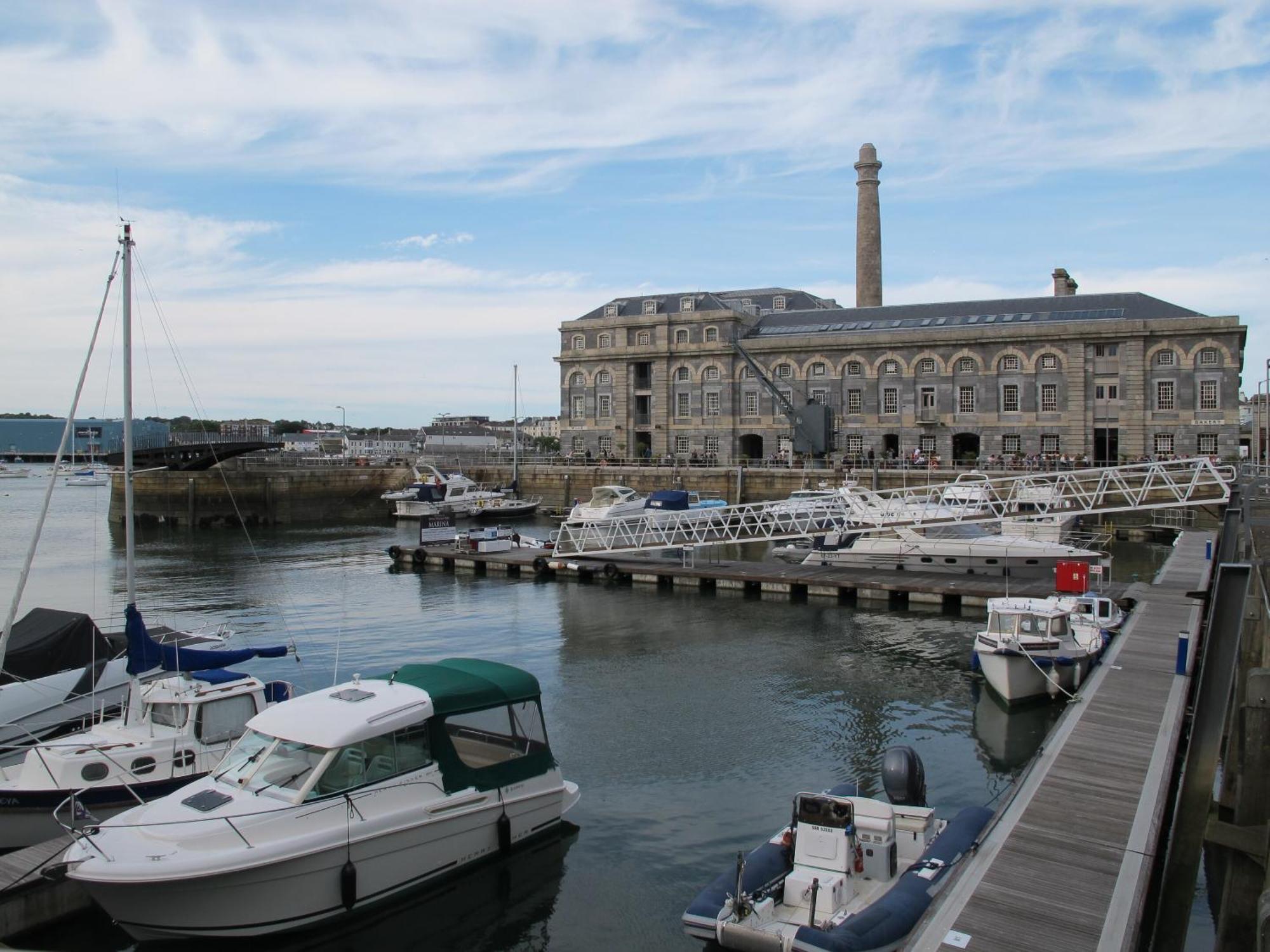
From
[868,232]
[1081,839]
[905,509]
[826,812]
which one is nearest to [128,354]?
[826,812]

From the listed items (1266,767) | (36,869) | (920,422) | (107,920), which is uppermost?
(920,422)

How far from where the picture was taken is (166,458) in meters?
90.6

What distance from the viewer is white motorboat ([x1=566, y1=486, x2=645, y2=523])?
63219 mm

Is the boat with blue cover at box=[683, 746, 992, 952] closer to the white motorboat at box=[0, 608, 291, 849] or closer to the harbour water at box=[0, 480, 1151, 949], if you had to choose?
the harbour water at box=[0, 480, 1151, 949]

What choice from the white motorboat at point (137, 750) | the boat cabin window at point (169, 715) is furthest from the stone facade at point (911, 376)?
the boat cabin window at point (169, 715)

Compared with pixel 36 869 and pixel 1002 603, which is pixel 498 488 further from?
pixel 36 869

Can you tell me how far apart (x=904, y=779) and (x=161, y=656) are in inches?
538

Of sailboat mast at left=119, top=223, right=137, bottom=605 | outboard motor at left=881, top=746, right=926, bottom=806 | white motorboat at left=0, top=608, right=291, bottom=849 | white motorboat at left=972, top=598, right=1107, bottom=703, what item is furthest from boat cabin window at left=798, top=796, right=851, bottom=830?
sailboat mast at left=119, top=223, right=137, bottom=605

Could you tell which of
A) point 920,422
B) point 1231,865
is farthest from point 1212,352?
point 1231,865

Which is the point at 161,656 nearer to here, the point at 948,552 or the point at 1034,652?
the point at 1034,652

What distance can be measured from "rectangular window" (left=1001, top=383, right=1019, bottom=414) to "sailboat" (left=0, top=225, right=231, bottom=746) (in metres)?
65.3

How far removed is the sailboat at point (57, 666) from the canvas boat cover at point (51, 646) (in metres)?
0.01

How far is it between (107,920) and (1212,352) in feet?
243

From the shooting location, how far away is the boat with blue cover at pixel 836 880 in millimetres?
11812
